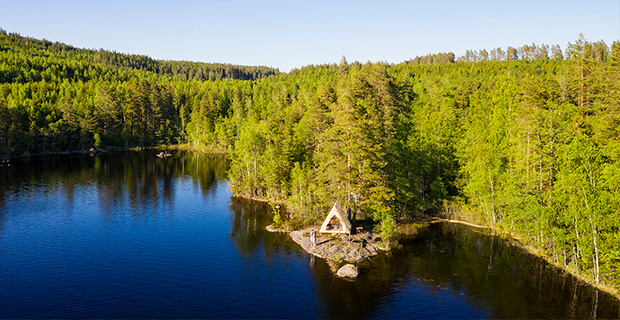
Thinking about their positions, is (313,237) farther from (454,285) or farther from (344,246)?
(454,285)

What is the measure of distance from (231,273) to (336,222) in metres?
14.6

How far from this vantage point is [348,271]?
124 ft

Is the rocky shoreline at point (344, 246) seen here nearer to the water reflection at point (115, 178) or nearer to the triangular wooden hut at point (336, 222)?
the triangular wooden hut at point (336, 222)

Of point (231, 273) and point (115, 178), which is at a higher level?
point (115, 178)

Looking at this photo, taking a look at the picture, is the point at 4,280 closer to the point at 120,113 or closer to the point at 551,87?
the point at 551,87

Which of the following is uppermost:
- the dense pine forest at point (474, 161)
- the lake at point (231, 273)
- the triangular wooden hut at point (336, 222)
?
the dense pine forest at point (474, 161)

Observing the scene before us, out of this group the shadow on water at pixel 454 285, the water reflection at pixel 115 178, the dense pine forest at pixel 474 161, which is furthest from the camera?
the water reflection at pixel 115 178

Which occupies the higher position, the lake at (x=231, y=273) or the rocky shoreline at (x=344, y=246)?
the rocky shoreline at (x=344, y=246)

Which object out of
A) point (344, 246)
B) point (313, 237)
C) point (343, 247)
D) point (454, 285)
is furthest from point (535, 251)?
point (313, 237)

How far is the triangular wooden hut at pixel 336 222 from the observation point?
45125 mm

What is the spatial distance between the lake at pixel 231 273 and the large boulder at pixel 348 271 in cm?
82

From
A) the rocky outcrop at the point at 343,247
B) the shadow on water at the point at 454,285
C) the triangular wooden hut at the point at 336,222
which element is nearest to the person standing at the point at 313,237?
the rocky outcrop at the point at 343,247

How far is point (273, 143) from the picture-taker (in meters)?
69.6

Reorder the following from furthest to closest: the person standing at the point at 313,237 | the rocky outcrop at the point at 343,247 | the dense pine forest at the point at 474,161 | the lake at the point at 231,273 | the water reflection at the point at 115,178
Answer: the water reflection at the point at 115,178
the person standing at the point at 313,237
the rocky outcrop at the point at 343,247
the dense pine forest at the point at 474,161
the lake at the point at 231,273
